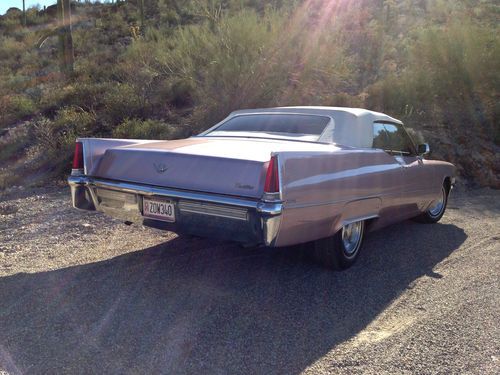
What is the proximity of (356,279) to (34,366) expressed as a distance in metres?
2.77

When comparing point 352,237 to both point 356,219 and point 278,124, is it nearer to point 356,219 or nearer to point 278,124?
point 356,219

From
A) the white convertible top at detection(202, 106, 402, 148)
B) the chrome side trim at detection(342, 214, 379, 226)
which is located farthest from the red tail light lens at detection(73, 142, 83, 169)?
the chrome side trim at detection(342, 214, 379, 226)

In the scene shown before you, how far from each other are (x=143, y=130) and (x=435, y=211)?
249 inches

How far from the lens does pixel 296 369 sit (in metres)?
3.10

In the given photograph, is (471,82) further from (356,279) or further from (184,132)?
(356,279)

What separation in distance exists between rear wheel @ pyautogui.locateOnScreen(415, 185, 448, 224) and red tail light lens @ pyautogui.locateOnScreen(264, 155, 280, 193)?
3.62m

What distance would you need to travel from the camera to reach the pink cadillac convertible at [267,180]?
12.8 feet

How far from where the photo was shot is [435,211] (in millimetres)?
7207

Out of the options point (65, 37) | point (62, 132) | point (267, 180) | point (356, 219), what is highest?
point (65, 37)

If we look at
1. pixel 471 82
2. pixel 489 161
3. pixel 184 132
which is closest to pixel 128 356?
pixel 184 132

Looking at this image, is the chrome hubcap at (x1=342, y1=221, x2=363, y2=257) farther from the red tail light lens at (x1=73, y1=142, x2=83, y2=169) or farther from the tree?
the tree

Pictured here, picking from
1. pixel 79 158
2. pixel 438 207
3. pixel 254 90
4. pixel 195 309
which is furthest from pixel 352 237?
pixel 254 90

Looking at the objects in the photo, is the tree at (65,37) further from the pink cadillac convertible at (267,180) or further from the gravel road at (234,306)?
the pink cadillac convertible at (267,180)

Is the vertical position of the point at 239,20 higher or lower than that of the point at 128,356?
higher
